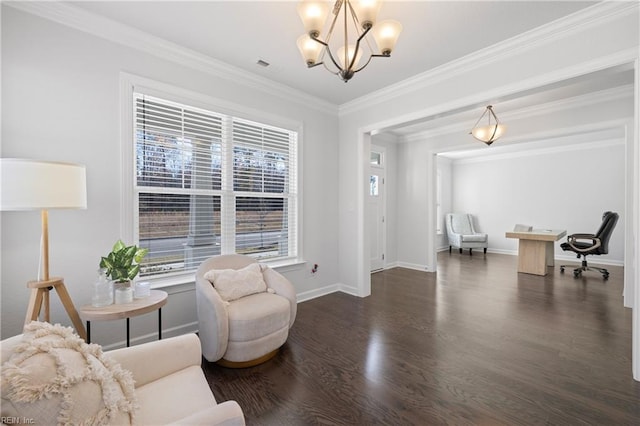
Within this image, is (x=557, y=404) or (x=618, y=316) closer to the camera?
(x=557, y=404)

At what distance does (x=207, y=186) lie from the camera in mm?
3033

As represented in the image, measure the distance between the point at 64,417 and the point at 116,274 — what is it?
54.2 inches

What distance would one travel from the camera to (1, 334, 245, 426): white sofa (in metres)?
1.00

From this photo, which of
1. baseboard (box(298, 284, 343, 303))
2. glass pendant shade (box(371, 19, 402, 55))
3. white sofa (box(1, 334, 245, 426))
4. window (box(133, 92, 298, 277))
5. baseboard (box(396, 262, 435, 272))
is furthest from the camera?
baseboard (box(396, 262, 435, 272))

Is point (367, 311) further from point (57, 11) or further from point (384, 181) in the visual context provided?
point (57, 11)

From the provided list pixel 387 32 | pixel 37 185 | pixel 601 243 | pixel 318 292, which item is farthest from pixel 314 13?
pixel 601 243

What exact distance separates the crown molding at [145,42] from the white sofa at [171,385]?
2.48 meters

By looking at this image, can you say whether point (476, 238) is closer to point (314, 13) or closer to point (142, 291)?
point (314, 13)

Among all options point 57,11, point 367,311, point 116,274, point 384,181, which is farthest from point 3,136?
point 384,181

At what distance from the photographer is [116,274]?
6.66ft

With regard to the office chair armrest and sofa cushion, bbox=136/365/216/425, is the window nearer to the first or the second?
sofa cushion, bbox=136/365/216/425

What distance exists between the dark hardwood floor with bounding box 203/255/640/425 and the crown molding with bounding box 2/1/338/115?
2.80m

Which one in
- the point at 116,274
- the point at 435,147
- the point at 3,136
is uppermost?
the point at 435,147

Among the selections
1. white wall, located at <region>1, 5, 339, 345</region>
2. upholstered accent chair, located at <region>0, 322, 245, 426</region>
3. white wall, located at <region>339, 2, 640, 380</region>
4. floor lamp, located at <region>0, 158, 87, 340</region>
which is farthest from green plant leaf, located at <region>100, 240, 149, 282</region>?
white wall, located at <region>339, 2, 640, 380</region>
